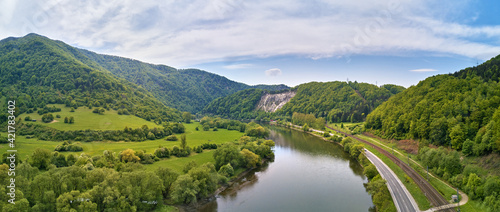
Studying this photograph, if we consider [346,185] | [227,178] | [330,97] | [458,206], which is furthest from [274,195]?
[330,97]

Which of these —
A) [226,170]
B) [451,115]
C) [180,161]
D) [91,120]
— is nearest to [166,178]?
[226,170]

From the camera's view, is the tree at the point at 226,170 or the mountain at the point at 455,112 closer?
the mountain at the point at 455,112

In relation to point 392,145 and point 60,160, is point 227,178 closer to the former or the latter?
point 60,160

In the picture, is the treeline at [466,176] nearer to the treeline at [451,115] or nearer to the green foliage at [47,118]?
the treeline at [451,115]

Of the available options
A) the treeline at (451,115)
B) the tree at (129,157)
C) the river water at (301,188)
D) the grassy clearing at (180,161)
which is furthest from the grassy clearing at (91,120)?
the treeline at (451,115)

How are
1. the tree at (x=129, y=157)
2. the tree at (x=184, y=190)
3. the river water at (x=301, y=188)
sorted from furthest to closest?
1. the tree at (x=129, y=157)
2. the river water at (x=301, y=188)
3. the tree at (x=184, y=190)

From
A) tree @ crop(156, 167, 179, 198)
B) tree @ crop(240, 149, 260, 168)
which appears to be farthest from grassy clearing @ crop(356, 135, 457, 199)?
tree @ crop(156, 167, 179, 198)
